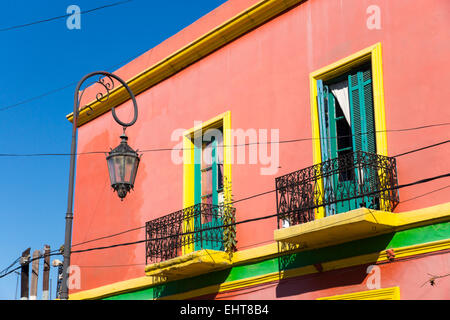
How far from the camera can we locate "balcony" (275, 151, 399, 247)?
30.3 ft

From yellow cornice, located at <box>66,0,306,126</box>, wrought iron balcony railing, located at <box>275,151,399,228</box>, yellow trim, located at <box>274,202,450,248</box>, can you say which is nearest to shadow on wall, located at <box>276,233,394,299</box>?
yellow trim, located at <box>274,202,450,248</box>

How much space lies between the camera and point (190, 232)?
1137cm

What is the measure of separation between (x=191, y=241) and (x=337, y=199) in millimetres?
2858

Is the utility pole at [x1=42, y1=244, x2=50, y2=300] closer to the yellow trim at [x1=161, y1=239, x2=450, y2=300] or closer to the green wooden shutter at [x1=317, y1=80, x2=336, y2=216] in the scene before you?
the yellow trim at [x1=161, y1=239, x2=450, y2=300]

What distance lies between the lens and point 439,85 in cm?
930

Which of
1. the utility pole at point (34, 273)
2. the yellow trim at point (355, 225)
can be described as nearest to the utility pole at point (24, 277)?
the utility pole at point (34, 273)

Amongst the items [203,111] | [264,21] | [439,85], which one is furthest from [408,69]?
[203,111]

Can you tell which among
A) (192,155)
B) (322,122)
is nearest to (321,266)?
(322,122)

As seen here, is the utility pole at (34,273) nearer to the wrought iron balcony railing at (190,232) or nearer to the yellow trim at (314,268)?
the wrought iron balcony railing at (190,232)
